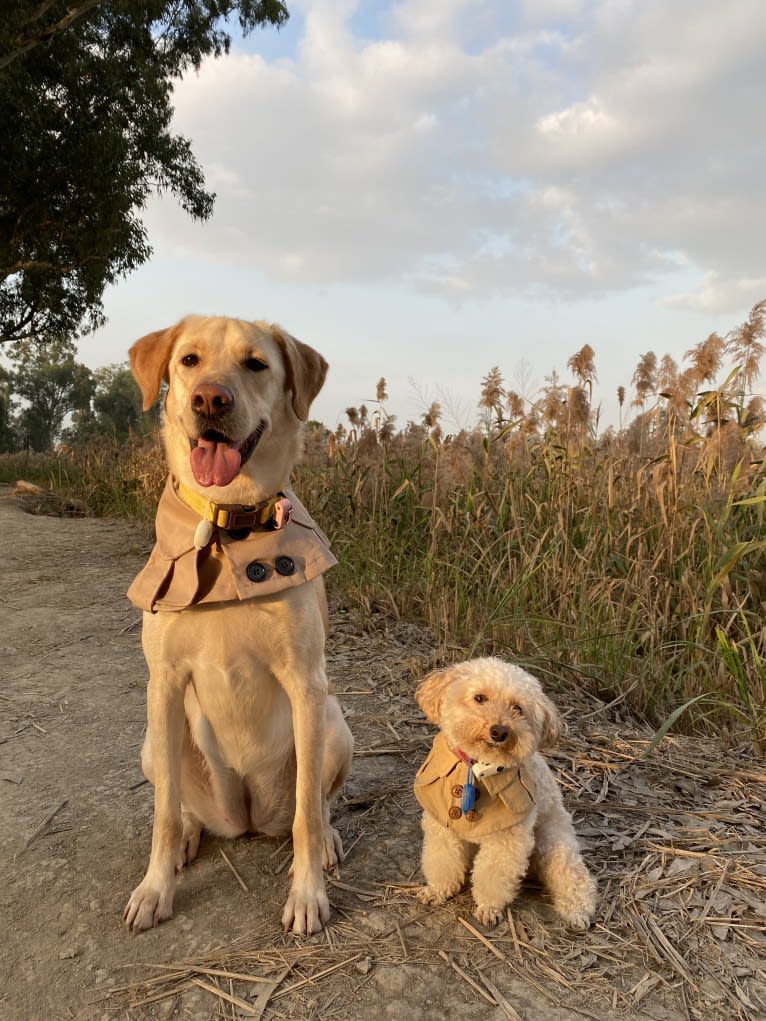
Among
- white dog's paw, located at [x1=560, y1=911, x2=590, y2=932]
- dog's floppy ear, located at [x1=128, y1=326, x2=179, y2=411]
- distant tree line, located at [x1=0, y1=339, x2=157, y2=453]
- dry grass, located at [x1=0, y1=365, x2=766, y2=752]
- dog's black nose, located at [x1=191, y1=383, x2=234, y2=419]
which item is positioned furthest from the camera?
distant tree line, located at [x1=0, y1=339, x2=157, y2=453]

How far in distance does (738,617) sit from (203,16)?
14696mm

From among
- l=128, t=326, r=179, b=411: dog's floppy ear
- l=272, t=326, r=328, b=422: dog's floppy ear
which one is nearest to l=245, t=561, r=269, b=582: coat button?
l=272, t=326, r=328, b=422: dog's floppy ear

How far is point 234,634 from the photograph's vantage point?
204cm

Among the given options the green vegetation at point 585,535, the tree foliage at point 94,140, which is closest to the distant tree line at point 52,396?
the tree foliage at point 94,140

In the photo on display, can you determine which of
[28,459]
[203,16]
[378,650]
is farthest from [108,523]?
[203,16]

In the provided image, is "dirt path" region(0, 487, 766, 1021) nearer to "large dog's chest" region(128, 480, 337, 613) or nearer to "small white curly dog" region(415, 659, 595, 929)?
"small white curly dog" region(415, 659, 595, 929)

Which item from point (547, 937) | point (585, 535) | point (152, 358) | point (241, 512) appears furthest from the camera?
point (585, 535)

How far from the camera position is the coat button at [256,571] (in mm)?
2033

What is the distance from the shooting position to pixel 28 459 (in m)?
13.7

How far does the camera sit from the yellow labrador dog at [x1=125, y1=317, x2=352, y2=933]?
2045mm

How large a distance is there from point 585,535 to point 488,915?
2.82 metres

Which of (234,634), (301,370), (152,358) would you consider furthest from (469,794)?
(152,358)

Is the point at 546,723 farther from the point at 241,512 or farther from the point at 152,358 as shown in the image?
the point at 152,358

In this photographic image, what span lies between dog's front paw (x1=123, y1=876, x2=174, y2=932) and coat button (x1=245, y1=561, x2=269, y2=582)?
97 centimetres
